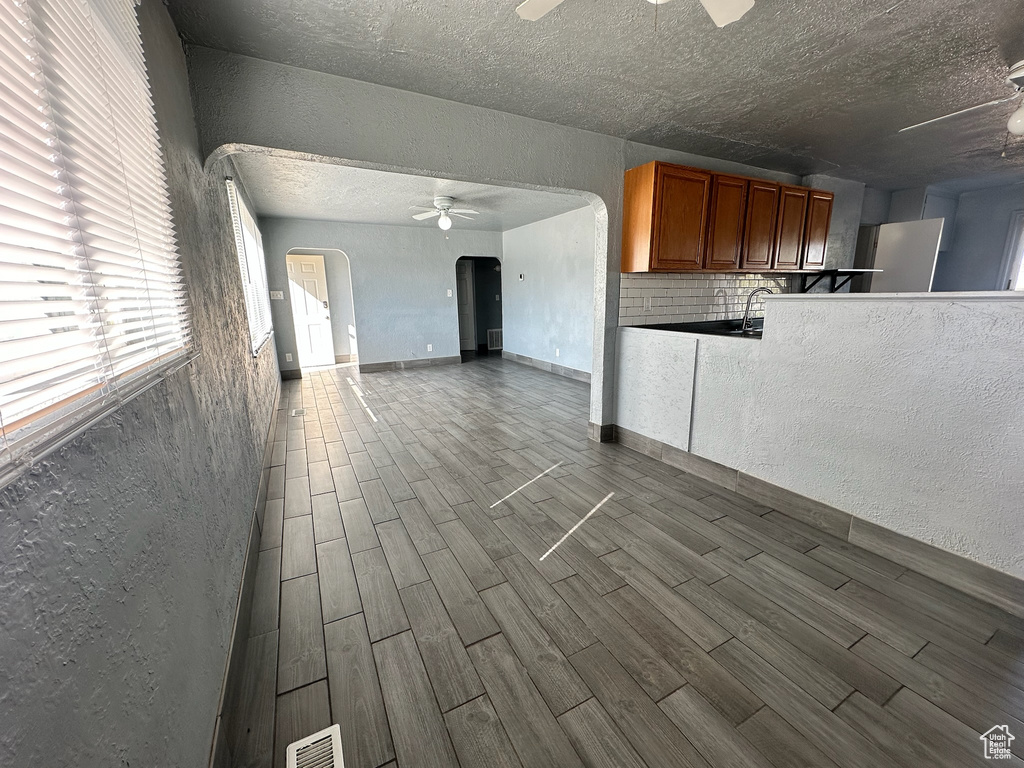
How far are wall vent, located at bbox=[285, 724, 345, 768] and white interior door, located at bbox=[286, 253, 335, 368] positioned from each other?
689cm

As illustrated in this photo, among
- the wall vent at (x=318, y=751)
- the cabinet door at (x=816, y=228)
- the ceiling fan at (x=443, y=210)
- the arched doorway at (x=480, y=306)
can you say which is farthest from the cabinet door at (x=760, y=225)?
the arched doorway at (x=480, y=306)

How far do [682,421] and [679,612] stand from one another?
1591 mm

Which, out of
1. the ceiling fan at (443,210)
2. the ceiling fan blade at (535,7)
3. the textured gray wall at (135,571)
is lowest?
the textured gray wall at (135,571)

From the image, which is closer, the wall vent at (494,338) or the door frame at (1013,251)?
the door frame at (1013,251)

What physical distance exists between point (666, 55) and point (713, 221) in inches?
65.2

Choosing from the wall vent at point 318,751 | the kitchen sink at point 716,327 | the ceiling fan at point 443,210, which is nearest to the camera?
the wall vent at point 318,751

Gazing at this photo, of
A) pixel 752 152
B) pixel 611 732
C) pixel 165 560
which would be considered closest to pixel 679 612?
pixel 611 732

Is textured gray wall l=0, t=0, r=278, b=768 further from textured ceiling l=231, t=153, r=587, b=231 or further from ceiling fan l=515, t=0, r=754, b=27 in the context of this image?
textured ceiling l=231, t=153, r=587, b=231

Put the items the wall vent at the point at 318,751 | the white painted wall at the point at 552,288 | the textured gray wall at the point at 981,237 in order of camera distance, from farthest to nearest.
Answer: the white painted wall at the point at 552,288 → the textured gray wall at the point at 981,237 → the wall vent at the point at 318,751

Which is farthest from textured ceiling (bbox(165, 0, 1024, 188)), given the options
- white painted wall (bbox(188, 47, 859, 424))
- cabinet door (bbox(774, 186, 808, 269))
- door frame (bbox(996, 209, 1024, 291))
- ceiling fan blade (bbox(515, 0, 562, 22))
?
door frame (bbox(996, 209, 1024, 291))

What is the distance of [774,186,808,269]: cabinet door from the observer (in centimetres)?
374

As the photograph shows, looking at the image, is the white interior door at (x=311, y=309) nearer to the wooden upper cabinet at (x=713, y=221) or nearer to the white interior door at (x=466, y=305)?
the white interior door at (x=466, y=305)

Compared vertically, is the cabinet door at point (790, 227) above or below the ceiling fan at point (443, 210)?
below

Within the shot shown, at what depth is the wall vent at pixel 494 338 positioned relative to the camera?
901cm
